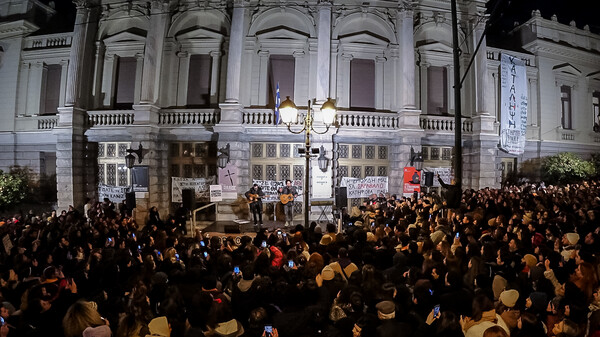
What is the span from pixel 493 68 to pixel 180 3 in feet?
62.1

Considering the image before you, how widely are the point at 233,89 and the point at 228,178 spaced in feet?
14.9

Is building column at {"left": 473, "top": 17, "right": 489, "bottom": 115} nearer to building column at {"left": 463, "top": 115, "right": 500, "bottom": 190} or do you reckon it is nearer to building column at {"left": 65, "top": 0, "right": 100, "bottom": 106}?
building column at {"left": 463, "top": 115, "right": 500, "bottom": 190}

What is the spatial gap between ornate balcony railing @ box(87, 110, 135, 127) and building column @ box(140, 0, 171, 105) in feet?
4.31

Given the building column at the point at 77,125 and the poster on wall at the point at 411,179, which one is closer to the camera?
the poster on wall at the point at 411,179

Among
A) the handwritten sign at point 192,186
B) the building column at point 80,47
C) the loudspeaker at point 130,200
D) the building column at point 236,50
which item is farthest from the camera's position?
the building column at point 80,47

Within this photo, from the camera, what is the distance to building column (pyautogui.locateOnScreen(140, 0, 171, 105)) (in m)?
17.6

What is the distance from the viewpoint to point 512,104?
19.7 metres

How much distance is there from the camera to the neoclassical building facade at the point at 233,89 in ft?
58.0

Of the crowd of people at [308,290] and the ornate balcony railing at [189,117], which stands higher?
the ornate balcony railing at [189,117]

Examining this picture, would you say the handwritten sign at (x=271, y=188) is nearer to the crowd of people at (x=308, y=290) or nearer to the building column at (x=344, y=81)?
the building column at (x=344, y=81)

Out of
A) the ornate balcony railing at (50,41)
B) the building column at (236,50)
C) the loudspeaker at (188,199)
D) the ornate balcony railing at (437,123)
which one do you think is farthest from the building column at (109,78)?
the ornate balcony railing at (437,123)

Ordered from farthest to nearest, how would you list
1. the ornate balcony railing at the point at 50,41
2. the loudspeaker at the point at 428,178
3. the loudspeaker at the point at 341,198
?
the ornate balcony railing at the point at 50,41 → the loudspeaker at the point at 428,178 → the loudspeaker at the point at 341,198

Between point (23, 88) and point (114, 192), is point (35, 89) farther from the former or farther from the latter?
point (114, 192)

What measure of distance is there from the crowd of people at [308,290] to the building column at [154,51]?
1087cm
